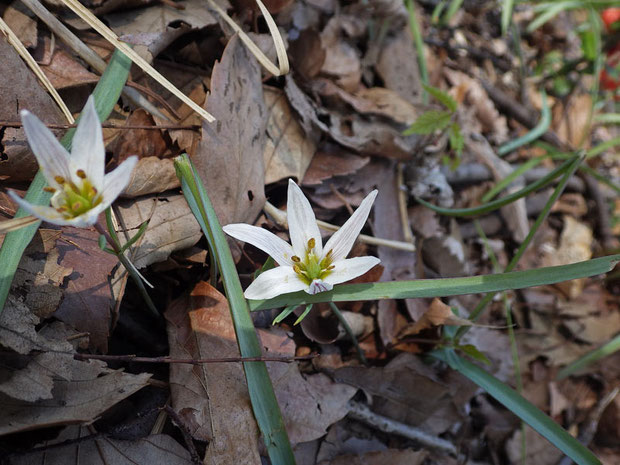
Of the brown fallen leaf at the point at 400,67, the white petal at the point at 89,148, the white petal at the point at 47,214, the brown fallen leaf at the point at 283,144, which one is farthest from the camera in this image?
the brown fallen leaf at the point at 400,67

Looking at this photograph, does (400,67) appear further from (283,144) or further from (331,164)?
(283,144)

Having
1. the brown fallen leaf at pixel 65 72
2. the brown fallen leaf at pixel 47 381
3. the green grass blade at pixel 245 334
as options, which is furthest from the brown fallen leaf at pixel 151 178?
the brown fallen leaf at pixel 47 381

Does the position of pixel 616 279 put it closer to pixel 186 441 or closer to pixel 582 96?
pixel 582 96

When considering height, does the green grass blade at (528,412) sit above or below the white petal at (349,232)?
below

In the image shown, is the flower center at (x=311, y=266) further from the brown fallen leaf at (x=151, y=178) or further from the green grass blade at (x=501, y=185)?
the green grass blade at (x=501, y=185)

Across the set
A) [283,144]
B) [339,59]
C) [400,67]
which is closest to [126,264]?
[283,144]

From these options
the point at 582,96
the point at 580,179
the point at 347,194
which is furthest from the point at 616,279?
the point at 347,194
